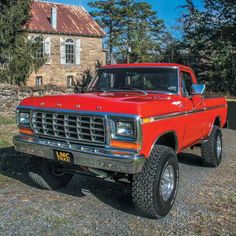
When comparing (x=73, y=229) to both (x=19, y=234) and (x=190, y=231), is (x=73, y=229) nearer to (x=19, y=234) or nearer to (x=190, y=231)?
(x=19, y=234)

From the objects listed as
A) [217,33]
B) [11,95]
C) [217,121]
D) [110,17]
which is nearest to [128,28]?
[110,17]

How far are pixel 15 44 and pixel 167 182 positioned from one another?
19.8 m

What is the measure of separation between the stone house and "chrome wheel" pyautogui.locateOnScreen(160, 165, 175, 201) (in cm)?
2825

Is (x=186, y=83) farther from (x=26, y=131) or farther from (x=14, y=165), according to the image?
(x=14, y=165)

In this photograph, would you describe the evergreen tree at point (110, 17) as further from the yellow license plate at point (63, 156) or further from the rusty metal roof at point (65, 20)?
the yellow license plate at point (63, 156)

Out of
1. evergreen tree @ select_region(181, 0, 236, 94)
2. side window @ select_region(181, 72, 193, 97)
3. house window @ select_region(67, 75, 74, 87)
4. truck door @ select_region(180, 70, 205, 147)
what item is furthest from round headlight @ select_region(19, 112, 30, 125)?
house window @ select_region(67, 75, 74, 87)

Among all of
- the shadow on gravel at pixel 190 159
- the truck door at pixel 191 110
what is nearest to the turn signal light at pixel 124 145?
the truck door at pixel 191 110

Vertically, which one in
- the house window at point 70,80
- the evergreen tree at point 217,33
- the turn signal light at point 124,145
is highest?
the evergreen tree at point 217,33

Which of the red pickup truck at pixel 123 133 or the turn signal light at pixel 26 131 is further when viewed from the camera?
the turn signal light at pixel 26 131

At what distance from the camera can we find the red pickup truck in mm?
4652

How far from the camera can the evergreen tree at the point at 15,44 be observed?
22.5 meters

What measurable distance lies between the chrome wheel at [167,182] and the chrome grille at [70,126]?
3.32ft

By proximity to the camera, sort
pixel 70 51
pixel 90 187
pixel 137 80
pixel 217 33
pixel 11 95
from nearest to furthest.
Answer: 1. pixel 90 187
2. pixel 137 80
3. pixel 11 95
4. pixel 217 33
5. pixel 70 51

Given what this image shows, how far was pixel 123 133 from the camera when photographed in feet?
15.3
